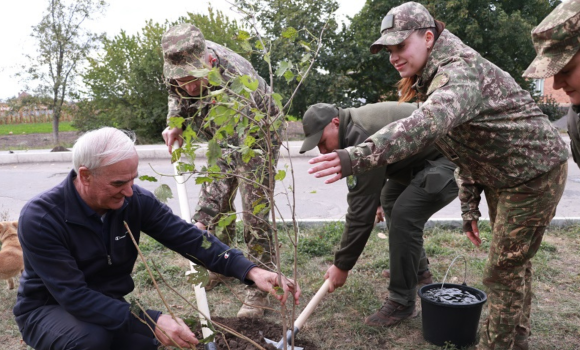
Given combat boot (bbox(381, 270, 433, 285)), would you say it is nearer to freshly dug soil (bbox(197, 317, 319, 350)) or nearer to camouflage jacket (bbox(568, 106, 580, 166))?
freshly dug soil (bbox(197, 317, 319, 350))

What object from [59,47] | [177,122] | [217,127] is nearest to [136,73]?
[59,47]

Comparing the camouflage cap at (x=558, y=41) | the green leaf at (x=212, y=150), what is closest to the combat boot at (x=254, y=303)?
the green leaf at (x=212, y=150)

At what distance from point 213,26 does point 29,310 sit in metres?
12.2

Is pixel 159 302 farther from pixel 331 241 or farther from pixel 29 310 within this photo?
pixel 331 241

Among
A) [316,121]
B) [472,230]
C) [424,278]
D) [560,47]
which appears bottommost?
[424,278]

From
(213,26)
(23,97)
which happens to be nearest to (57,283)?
(213,26)

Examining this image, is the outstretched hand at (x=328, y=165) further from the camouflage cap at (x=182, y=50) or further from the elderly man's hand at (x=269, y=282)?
the camouflage cap at (x=182, y=50)

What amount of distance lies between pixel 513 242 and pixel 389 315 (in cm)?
116

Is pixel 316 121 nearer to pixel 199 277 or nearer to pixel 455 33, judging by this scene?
pixel 199 277

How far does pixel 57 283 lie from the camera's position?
2367 mm

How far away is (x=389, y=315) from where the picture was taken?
3695 mm

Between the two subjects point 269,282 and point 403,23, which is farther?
point 403,23

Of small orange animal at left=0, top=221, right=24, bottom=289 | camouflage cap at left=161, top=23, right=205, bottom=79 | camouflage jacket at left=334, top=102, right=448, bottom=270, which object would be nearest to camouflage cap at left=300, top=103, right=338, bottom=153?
camouflage jacket at left=334, top=102, right=448, bottom=270

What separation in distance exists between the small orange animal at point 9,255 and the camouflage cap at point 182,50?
1.91 metres
